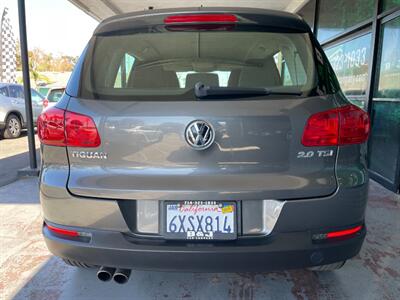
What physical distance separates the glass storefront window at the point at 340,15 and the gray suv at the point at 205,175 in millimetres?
4245

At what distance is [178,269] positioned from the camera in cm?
172

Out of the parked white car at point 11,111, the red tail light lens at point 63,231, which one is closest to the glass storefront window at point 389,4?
the red tail light lens at point 63,231

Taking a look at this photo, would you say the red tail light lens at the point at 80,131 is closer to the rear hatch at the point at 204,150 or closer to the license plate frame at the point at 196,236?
the rear hatch at the point at 204,150

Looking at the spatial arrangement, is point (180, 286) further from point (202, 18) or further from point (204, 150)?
point (202, 18)

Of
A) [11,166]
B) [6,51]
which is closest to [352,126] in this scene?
[11,166]

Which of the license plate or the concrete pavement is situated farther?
the concrete pavement

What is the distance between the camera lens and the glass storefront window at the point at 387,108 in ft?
14.3

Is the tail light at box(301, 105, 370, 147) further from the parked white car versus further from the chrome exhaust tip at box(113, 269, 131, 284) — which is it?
the parked white car

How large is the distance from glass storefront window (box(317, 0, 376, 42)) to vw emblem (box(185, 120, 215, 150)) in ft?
14.8

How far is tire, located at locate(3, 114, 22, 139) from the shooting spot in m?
9.38

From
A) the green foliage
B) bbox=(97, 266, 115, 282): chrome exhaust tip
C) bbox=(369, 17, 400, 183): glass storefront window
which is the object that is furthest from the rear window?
the green foliage

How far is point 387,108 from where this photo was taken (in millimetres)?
4602

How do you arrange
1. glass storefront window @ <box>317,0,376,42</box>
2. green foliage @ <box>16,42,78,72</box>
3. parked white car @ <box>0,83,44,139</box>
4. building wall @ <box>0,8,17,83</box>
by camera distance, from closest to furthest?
glass storefront window @ <box>317,0,376,42</box>, parked white car @ <box>0,83,44,139</box>, building wall @ <box>0,8,17,83</box>, green foliage @ <box>16,42,78,72</box>

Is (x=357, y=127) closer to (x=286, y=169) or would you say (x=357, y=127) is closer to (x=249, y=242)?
(x=286, y=169)
